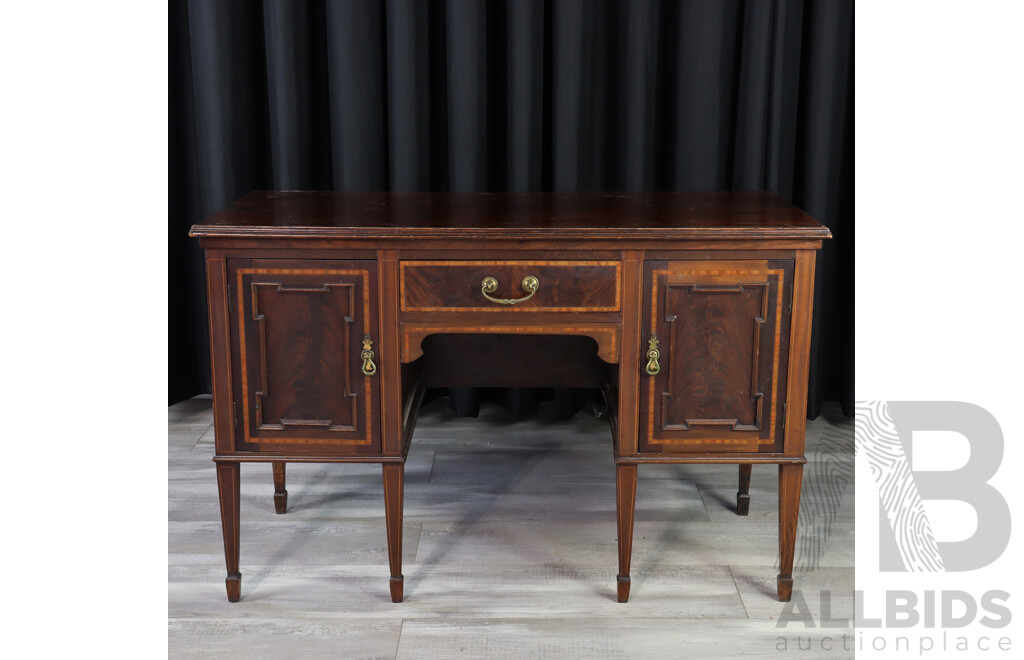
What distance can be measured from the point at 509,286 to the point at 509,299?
1.0 inches

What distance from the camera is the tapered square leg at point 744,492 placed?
2.48m

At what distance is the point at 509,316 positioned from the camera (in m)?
1.98

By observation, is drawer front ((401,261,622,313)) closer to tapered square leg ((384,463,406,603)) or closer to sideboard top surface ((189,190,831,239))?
sideboard top surface ((189,190,831,239))

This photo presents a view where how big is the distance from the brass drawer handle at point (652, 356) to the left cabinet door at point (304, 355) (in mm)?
545

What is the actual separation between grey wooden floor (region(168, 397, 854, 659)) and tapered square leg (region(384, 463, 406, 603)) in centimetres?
5

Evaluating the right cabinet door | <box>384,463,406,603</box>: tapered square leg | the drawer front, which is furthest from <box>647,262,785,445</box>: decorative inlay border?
<box>384,463,406,603</box>: tapered square leg

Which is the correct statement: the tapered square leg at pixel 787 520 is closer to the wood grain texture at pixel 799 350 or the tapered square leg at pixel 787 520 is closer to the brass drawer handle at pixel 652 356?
the wood grain texture at pixel 799 350

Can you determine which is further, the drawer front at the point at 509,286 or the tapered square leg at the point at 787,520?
the tapered square leg at the point at 787,520

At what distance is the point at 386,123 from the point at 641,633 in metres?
1.61

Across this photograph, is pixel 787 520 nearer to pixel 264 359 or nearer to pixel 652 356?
pixel 652 356

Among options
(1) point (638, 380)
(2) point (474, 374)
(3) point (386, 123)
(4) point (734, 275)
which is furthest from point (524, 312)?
(3) point (386, 123)

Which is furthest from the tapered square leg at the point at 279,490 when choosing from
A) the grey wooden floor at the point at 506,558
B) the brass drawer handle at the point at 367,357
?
the brass drawer handle at the point at 367,357

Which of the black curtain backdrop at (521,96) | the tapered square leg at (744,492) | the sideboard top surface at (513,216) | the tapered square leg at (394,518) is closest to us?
the sideboard top surface at (513,216)

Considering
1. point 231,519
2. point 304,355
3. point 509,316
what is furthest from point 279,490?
point 509,316
